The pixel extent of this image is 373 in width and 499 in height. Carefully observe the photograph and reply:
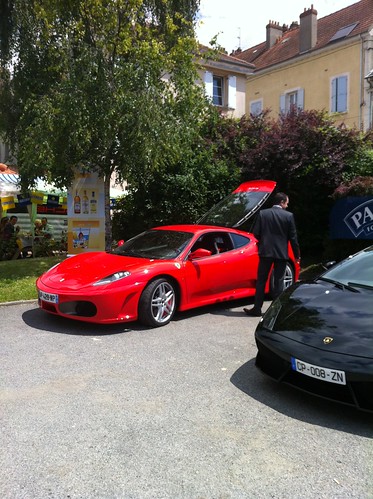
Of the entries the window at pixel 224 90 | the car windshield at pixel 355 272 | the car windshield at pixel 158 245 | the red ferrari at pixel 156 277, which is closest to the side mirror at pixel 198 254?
the red ferrari at pixel 156 277

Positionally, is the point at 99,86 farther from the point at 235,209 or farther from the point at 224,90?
the point at 224,90

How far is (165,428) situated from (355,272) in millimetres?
2545

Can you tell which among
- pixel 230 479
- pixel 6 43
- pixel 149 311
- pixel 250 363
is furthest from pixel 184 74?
pixel 230 479

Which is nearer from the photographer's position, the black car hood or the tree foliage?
the black car hood

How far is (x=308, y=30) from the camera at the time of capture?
82.4ft

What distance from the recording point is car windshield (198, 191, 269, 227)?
354 inches

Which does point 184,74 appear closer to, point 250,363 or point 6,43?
point 6,43

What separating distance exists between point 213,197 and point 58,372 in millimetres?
8314

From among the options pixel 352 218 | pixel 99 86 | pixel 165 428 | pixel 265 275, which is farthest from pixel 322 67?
pixel 165 428

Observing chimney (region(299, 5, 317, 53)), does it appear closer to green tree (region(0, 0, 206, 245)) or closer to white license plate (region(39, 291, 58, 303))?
green tree (region(0, 0, 206, 245))

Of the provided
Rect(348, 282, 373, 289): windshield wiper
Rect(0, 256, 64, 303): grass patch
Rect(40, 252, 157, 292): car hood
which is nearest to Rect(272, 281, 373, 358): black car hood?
Rect(348, 282, 373, 289): windshield wiper

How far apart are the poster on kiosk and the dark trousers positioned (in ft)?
17.7

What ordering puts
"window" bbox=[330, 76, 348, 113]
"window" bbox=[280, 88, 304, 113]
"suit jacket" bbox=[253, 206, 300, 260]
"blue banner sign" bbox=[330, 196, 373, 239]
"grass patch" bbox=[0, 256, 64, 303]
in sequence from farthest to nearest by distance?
1. "window" bbox=[280, 88, 304, 113]
2. "window" bbox=[330, 76, 348, 113]
3. "blue banner sign" bbox=[330, 196, 373, 239]
4. "grass patch" bbox=[0, 256, 64, 303]
5. "suit jacket" bbox=[253, 206, 300, 260]

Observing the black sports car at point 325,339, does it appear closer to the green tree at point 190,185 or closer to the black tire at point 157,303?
the black tire at point 157,303
